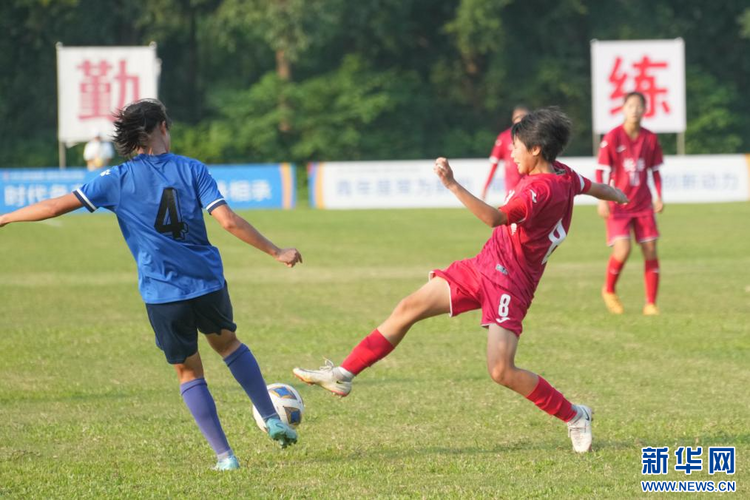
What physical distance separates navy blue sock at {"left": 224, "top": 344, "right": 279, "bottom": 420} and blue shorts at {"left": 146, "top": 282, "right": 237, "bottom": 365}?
0.68 ft

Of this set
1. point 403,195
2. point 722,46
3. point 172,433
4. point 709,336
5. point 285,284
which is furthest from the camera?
point 722,46

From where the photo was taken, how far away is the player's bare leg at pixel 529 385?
18.0 ft

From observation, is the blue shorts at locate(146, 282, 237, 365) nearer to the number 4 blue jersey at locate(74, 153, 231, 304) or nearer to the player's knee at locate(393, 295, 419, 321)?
the number 4 blue jersey at locate(74, 153, 231, 304)

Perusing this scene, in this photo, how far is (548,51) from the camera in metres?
41.7

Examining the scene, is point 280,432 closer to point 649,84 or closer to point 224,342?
point 224,342

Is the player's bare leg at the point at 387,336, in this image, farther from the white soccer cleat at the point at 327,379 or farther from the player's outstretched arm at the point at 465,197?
the player's outstretched arm at the point at 465,197

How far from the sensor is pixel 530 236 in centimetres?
556

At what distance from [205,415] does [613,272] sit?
6191mm

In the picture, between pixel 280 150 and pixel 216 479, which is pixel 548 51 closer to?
pixel 280 150

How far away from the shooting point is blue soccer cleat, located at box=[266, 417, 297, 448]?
18.1 ft

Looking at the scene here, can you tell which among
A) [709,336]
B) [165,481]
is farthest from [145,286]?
[709,336]

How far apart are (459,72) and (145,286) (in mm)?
37822

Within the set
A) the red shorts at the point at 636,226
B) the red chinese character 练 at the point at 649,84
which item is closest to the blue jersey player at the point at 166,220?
the red shorts at the point at 636,226

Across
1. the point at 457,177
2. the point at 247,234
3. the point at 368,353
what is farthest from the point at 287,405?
the point at 457,177
